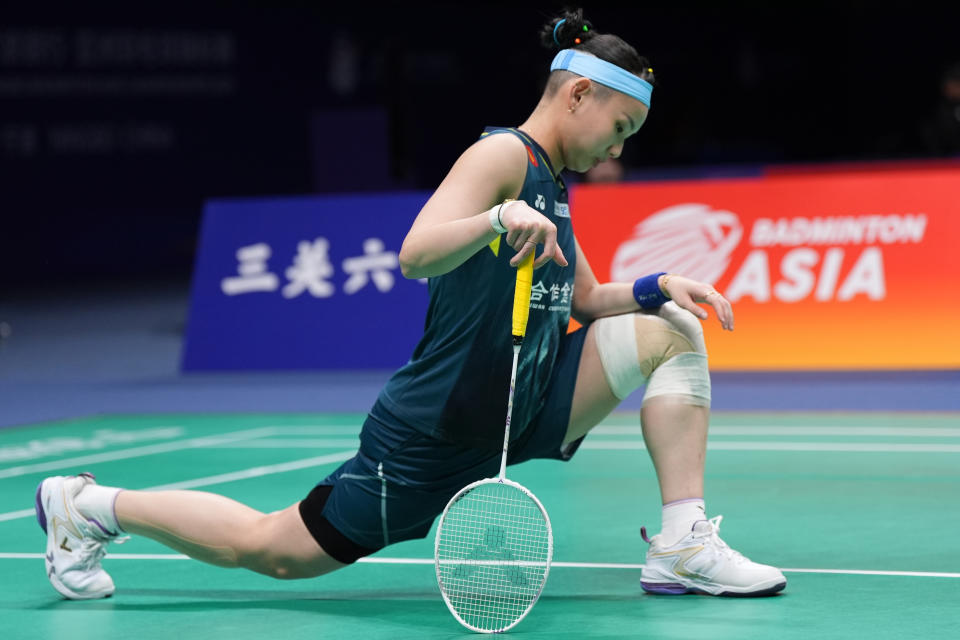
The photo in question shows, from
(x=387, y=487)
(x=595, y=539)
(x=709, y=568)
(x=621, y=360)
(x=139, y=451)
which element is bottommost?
(x=139, y=451)

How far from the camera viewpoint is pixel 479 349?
3695 mm

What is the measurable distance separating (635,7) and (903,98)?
5.87 m

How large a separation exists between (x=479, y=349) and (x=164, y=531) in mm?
955

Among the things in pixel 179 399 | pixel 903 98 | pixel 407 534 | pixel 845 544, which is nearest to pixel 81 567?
pixel 407 534

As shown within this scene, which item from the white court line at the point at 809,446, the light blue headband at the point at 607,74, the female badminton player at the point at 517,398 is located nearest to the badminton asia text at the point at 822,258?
the white court line at the point at 809,446

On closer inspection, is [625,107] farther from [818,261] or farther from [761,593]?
[818,261]

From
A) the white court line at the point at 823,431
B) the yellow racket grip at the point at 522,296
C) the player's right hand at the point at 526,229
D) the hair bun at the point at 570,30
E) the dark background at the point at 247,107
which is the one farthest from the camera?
the dark background at the point at 247,107

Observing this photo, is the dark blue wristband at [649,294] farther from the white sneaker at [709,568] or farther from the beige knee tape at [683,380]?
the white sneaker at [709,568]

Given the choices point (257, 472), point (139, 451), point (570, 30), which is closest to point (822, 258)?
point (257, 472)

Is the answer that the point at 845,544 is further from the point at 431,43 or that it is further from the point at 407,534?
the point at 431,43

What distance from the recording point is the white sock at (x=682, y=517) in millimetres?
3805

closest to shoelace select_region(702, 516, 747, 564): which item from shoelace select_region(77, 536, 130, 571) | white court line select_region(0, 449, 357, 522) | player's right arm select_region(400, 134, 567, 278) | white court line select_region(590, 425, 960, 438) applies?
player's right arm select_region(400, 134, 567, 278)

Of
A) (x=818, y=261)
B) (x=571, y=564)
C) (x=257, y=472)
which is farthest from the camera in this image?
(x=818, y=261)

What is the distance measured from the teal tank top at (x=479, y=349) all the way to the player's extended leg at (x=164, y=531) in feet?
1.34
